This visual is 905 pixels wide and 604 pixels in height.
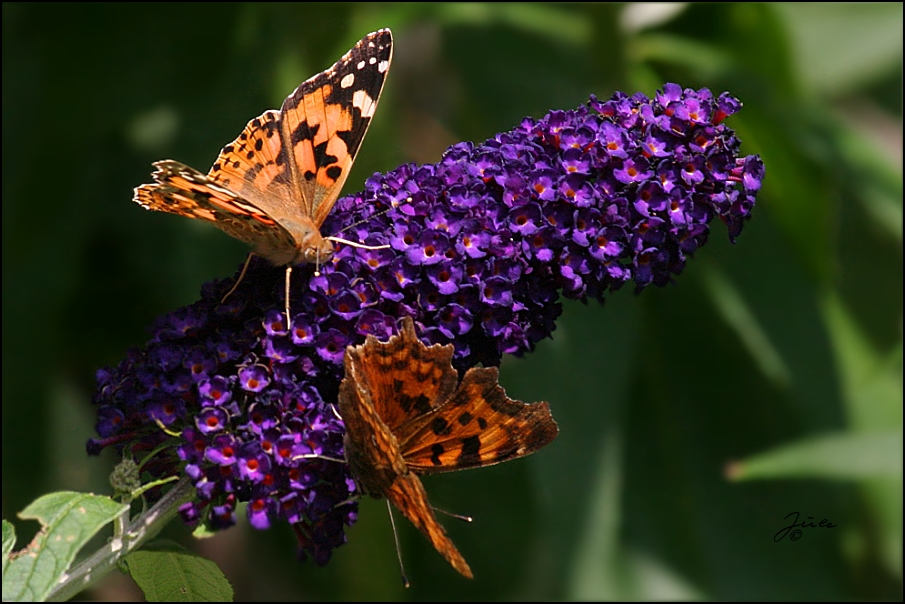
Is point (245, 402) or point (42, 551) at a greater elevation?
point (245, 402)

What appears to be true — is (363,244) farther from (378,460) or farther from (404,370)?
(378,460)

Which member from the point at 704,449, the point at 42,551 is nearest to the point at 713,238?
the point at 704,449

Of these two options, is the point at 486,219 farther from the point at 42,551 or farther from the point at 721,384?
the point at 721,384

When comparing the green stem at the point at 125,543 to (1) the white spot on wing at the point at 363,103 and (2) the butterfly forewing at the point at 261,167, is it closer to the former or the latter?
(2) the butterfly forewing at the point at 261,167

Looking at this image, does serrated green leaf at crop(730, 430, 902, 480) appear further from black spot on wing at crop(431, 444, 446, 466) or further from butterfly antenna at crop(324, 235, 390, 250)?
butterfly antenna at crop(324, 235, 390, 250)

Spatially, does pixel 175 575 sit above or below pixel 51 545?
below

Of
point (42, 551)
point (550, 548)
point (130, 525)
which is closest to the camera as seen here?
point (42, 551)
